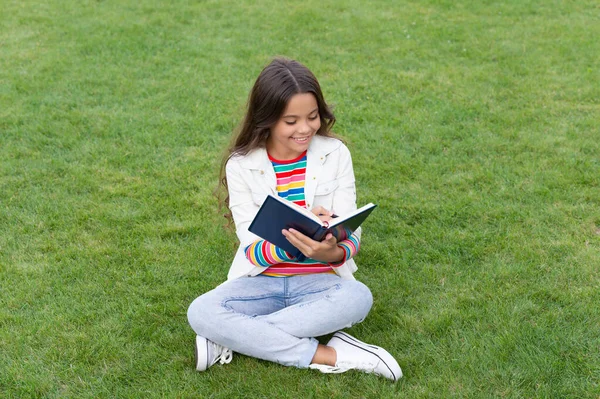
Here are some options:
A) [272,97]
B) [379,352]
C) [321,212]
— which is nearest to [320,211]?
[321,212]

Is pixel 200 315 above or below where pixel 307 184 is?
below

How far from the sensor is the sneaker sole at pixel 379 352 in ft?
10.5

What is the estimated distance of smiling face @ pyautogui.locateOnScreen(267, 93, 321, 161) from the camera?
3.35m

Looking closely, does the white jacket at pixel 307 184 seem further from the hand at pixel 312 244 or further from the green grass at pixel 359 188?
the green grass at pixel 359 188

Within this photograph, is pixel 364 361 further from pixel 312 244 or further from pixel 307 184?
pixel 307 184

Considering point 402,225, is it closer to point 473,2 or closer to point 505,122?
point 505,122

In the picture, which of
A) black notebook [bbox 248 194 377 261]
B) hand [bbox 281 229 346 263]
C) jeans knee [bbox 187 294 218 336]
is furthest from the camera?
jeans knee [bbox 187 294 218 336]

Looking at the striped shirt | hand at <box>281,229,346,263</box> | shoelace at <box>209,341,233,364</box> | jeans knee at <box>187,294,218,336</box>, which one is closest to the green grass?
shoelace at <box>209,341,233,364</box>

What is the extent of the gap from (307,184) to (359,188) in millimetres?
1621

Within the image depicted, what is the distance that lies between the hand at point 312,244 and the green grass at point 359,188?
581mm

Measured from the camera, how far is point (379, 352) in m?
3.25

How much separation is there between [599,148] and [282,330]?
137 inches

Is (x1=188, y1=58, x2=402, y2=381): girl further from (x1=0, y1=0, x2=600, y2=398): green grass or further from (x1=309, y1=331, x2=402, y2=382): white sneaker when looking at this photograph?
(x1=0, y1=0, x2=600, y2=398): green grass

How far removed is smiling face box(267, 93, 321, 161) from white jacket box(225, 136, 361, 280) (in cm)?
12
